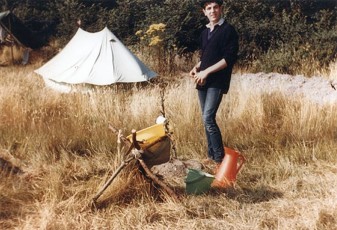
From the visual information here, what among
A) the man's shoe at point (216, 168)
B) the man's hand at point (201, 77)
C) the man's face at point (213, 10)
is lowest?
the man's shoe at point (216, 168)

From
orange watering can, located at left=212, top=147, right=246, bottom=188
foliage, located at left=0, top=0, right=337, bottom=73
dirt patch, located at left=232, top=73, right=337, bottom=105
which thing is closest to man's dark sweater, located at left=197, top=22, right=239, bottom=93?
orange watering can, located at left=212, top=147, right=246, bottom=188

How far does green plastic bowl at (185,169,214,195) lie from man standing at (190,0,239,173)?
0.53m

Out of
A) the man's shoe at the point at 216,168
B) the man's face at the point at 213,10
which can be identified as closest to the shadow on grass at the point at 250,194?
the man's shoe at the point at 216,168

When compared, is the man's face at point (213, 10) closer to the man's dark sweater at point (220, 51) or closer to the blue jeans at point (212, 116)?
the man's dark sweater at point (220, 51)

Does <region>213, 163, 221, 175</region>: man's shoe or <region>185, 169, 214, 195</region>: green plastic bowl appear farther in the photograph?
<region>213, 163, 221, 175</region>: man's shoe

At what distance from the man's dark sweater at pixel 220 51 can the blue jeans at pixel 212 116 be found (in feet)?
0.21

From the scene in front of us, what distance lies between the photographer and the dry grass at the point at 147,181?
9.75ft

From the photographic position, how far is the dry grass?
9.75ft

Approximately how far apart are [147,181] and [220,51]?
4.17 ft

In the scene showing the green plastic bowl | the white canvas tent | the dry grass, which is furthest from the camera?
the white canvas tent

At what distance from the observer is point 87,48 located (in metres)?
8.48

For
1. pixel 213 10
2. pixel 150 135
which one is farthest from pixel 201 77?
pixel 150 135

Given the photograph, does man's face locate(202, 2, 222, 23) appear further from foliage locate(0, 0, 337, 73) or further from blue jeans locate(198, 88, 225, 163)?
foliage locate(0, 0, 337, 73)

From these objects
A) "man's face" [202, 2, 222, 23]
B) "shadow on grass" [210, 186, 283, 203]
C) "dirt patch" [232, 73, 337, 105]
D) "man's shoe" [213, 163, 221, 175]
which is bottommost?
"shadow on grass" [210, 186, 283, 203]
